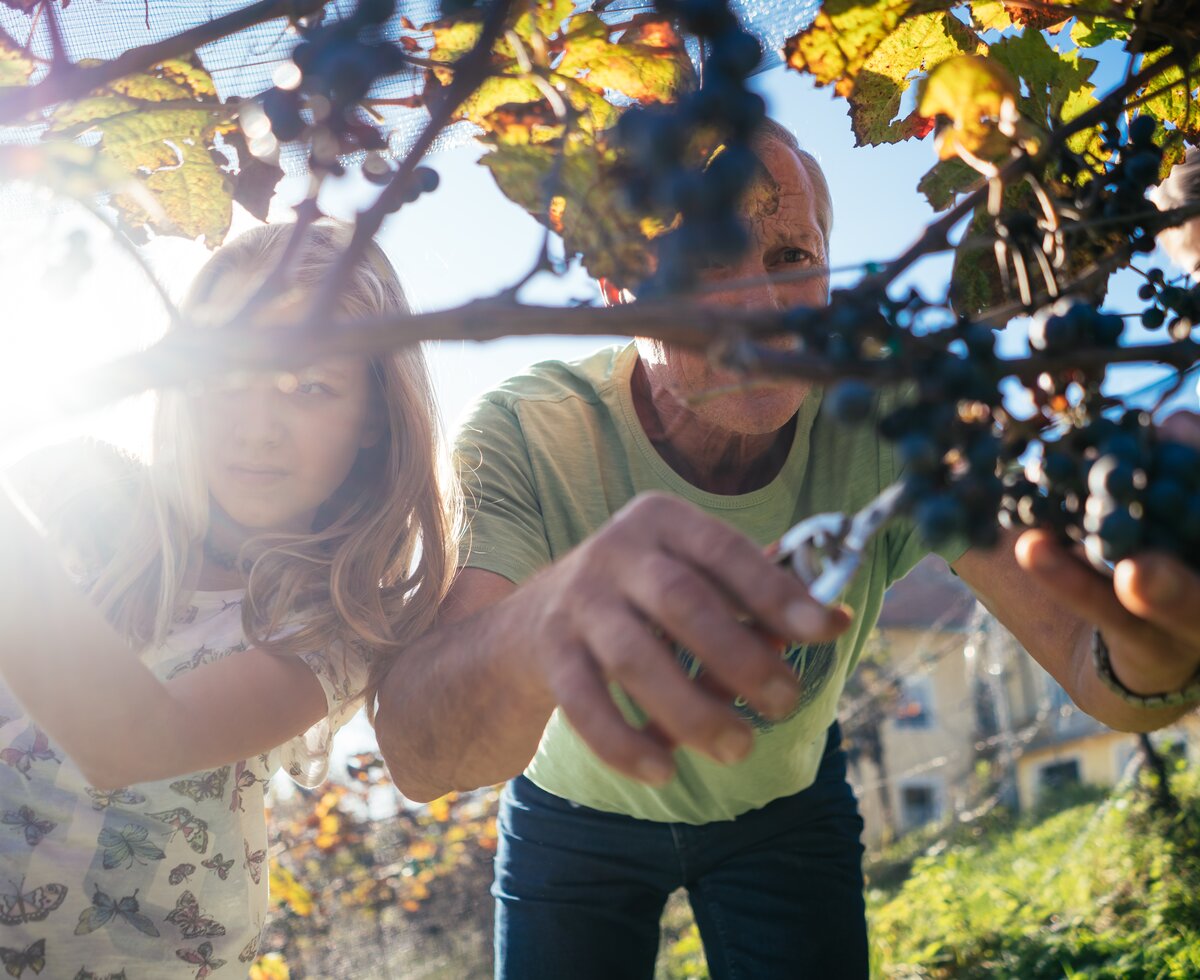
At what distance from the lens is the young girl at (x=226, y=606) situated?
1.80m

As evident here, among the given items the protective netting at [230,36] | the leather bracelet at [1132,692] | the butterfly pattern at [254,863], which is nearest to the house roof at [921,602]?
the butterfly pattern at [254,863]

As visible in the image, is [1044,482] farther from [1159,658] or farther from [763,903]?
[763,903]

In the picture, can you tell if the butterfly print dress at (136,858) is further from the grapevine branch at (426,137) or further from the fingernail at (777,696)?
the fingernail at (777,696)

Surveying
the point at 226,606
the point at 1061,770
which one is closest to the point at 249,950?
the point at 226,606

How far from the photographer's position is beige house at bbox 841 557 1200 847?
10805mm

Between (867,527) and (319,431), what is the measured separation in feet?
4.76

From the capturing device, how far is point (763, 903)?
94.4 inches

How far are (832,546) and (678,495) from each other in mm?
1554

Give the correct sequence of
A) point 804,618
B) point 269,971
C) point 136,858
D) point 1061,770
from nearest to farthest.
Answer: point 804,618 < point 136,858 < point 269,971 < point 1061,770

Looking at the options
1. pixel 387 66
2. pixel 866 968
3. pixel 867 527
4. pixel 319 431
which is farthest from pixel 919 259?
pixel 866 968

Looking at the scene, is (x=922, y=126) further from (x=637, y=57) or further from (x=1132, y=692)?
(x=1132, y=692)

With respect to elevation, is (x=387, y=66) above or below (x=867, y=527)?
above

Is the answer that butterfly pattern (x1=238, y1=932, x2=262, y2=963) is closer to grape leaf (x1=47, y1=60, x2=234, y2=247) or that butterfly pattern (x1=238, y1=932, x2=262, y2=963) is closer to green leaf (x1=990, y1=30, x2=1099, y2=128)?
grape leaf (x1=47, y1=60, x2=234, y2=247)

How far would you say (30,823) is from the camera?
186 centimetres
